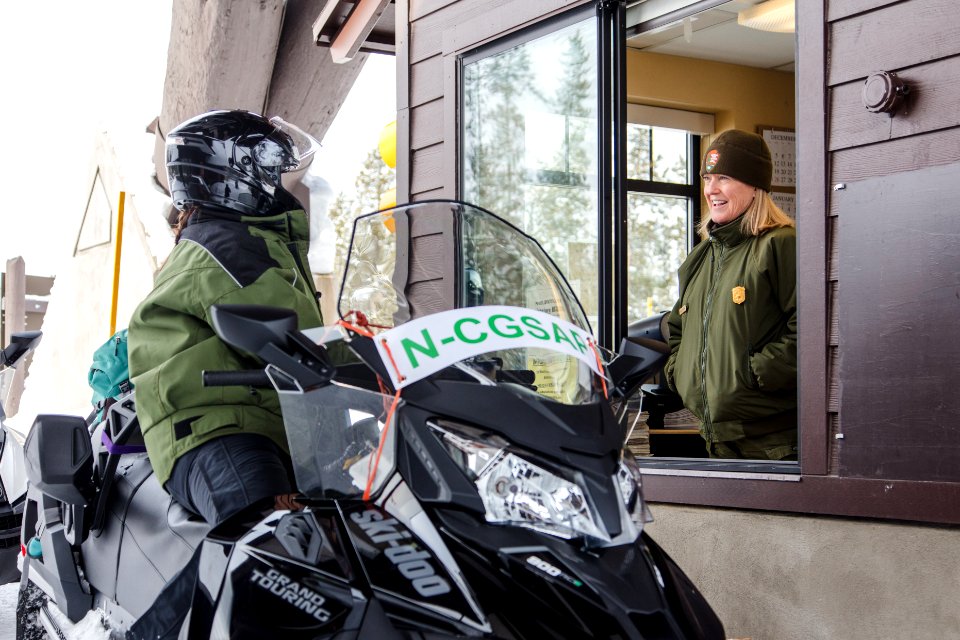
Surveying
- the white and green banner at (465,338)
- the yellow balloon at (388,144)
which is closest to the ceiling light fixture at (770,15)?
the yellow balloon at (388,144)

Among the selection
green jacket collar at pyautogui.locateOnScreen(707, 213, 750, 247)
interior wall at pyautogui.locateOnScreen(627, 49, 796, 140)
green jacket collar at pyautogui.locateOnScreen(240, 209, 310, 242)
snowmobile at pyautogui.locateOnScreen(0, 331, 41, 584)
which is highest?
interior wall at pyautogui.locateOnScreen(627, 49, 796, 140)

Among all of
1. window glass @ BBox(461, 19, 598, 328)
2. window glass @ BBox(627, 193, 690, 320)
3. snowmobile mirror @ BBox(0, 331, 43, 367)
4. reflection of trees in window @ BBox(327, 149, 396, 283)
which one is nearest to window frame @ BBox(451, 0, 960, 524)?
window glass @ BBox(461, 19, 598, 328)

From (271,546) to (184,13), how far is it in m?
5.96

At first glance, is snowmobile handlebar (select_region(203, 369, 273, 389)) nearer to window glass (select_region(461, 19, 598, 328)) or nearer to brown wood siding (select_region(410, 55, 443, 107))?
window glass (select_region(461, 19, 598, 328))

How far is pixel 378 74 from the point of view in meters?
38.7

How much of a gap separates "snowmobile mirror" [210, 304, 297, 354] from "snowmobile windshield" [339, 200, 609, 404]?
162mm

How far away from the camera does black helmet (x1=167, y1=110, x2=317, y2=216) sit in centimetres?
255

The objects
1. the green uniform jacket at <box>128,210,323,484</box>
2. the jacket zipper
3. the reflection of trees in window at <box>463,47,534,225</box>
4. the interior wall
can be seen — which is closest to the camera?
the green uniform jacket at <box>128,210,323,484</box>

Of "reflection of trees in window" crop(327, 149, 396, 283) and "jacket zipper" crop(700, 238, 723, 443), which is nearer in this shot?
"jacket zipper" crop(700, 238, 723, 443)

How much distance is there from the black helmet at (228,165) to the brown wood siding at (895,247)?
1799 millimetres

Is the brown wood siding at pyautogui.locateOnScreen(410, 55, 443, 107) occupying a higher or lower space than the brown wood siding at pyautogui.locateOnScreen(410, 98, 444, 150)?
higher

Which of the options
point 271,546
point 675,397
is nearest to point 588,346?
point 271,546

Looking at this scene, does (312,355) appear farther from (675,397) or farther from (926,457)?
(675,397)

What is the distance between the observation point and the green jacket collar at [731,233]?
161 inches
